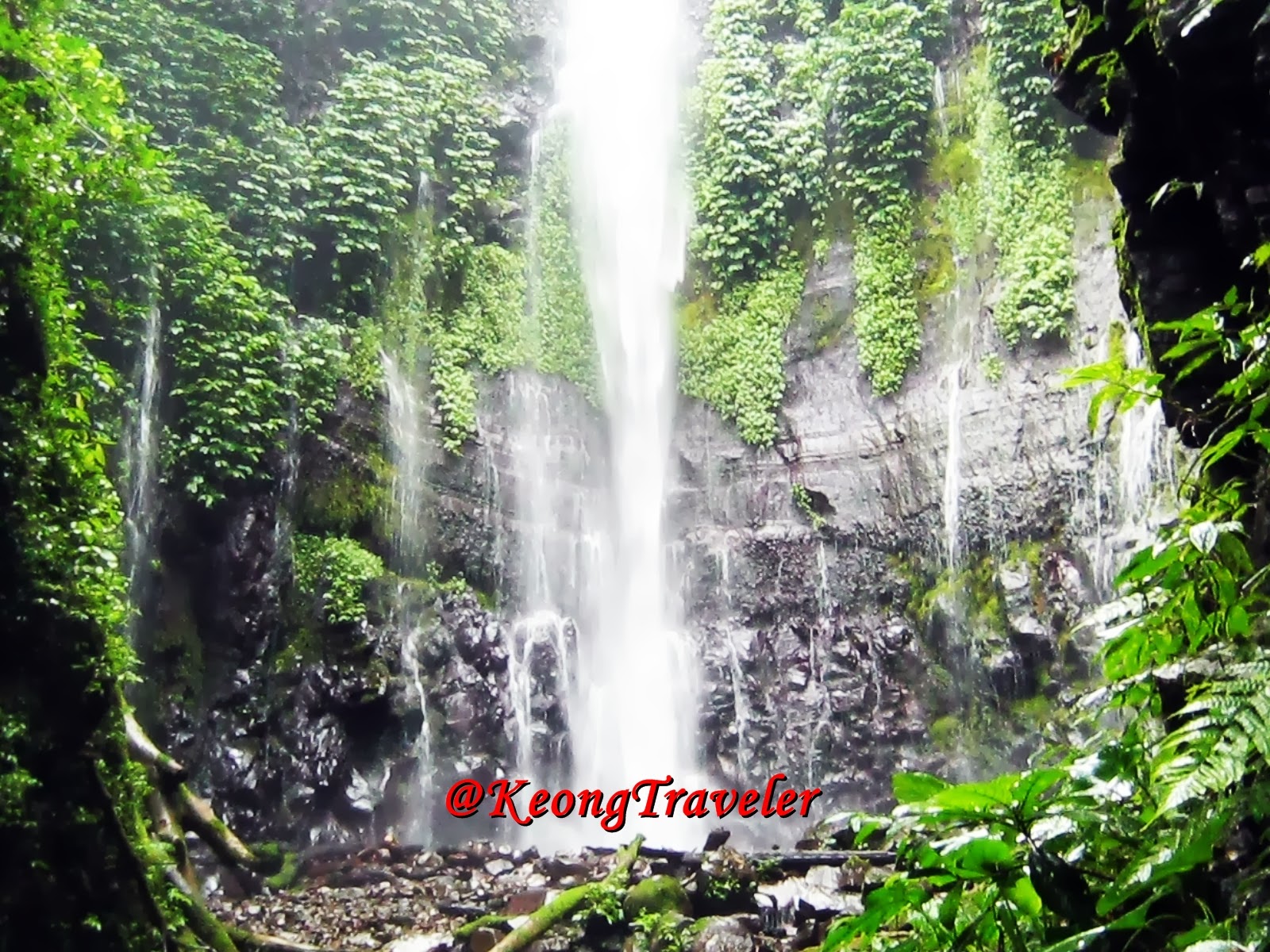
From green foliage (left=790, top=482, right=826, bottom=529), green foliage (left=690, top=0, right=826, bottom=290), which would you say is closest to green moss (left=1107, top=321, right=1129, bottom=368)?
green foliage (left=790, top=482, right=826, bottom=529)

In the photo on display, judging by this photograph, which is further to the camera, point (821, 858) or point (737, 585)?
point (737, 585)

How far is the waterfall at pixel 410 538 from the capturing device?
34.1 ft

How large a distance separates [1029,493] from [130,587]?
10.1m

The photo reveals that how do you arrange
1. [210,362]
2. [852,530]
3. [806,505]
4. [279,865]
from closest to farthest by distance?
[279,865] → [210,362] → [852,530] → [806,505]

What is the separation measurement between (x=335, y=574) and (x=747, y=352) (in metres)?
6.59

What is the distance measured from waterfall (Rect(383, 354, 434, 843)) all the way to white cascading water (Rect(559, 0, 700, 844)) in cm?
201

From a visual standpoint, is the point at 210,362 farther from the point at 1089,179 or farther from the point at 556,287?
the point at 1089,179

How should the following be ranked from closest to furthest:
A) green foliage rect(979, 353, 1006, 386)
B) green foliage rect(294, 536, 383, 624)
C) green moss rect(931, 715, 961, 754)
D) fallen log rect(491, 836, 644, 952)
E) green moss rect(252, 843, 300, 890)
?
fallen log rect(491, 836, 644, 952) < green moss rect(252, 843, 300, 890) < green foliage rect(294, 536, 383, 624) < green moss rect(931, 715, 961, 754) < green foliage rect(979, 353, 1006, 386)

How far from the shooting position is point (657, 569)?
1302 cm

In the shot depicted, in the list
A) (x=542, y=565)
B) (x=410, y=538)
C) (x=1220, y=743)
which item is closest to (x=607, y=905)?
(x=1220, y=743)

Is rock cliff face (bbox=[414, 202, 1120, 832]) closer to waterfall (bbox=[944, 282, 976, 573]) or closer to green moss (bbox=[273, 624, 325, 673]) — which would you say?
waterfall (bbox=[944, 282, 976, 573])

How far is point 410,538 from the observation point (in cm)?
1153

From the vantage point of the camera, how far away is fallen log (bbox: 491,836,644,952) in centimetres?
607

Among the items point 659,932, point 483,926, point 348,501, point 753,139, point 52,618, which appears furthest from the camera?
point 753,139
